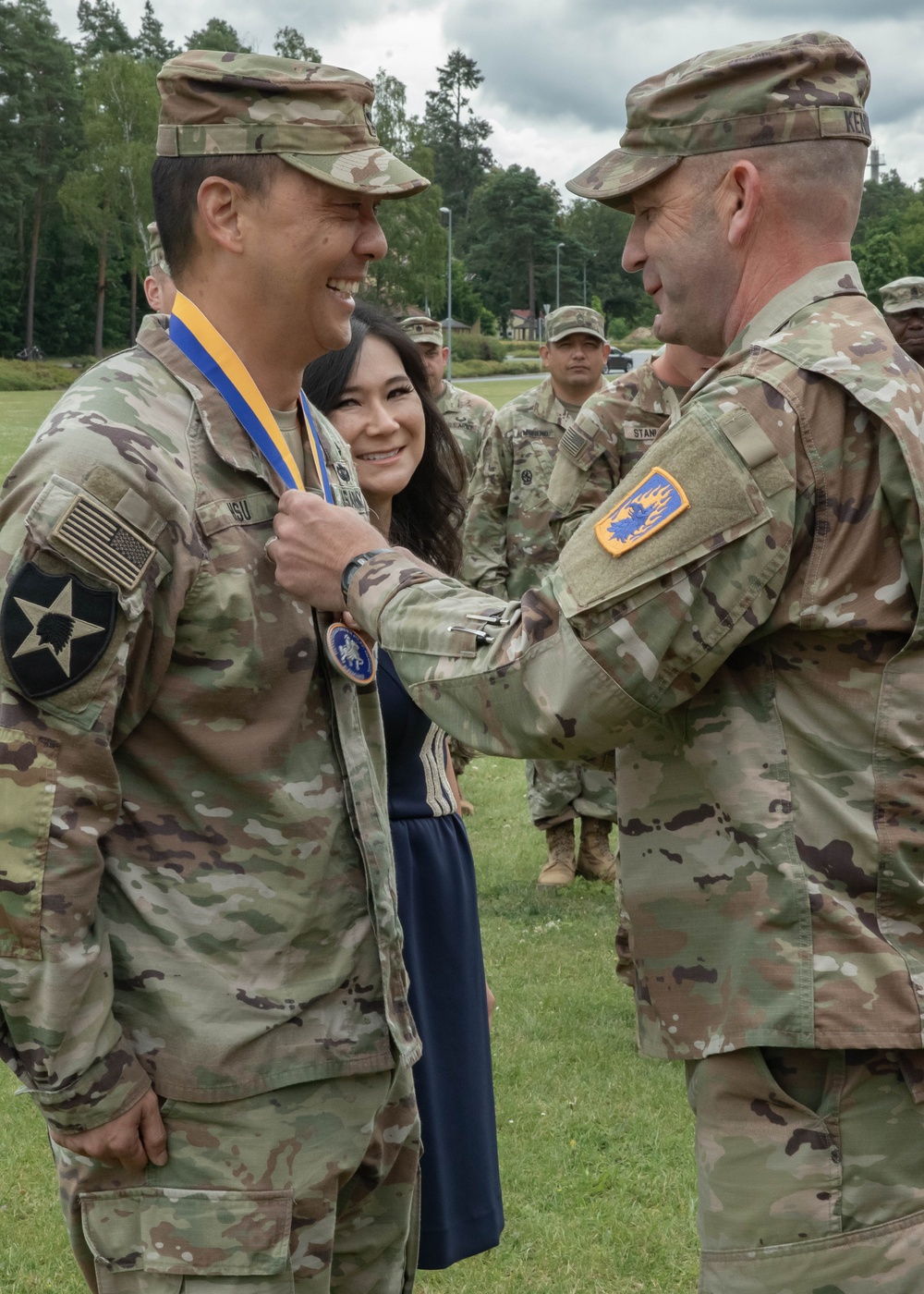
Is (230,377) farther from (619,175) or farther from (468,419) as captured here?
(468,419)

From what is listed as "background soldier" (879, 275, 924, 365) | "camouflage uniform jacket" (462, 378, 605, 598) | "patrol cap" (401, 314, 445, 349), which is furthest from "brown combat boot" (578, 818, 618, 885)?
"patrol cap" (401, 314, 445, 349)

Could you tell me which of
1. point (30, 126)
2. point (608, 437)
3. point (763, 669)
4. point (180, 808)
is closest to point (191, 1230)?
point (180, 808)

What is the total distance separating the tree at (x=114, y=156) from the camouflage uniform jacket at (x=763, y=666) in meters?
62.0

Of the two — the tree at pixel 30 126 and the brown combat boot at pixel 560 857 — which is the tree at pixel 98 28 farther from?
the brown combat boot at pixel 560 857

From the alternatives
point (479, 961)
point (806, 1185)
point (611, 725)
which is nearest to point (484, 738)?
point (611, 725)

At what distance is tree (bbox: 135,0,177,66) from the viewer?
8396 centimetres

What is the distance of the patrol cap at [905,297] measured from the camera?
8.61 metres

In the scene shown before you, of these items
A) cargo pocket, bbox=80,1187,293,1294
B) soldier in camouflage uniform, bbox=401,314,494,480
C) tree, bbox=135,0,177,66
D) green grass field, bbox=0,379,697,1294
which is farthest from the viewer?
tree, bbox=135,0,177,66

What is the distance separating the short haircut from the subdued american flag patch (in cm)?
65

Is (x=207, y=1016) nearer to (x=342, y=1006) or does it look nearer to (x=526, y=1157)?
(x=342, y=1006)

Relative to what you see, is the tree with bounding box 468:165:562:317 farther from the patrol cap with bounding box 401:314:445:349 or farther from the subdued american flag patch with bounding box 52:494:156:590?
the subdued american flag patch with bounding box 52:494:156:590

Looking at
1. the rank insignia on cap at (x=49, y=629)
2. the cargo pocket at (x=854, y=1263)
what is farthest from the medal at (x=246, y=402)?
the cargo pocket at (x=854, y=1263)

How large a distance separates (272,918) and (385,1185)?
2.28 feet

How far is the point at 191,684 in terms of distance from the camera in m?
2.19
